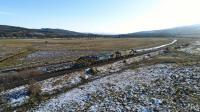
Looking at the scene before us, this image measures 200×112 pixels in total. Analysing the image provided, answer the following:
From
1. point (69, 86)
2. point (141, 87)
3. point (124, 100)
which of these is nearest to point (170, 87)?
point (141, 87)

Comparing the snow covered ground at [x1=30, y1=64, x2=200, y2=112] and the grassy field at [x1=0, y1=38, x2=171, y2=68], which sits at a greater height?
the snow covered ground at [x1=30, y1=64, x2=200, y2=112]

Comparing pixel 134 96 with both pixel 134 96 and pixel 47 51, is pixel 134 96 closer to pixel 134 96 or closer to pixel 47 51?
pixel 134 96

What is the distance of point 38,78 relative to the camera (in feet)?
110

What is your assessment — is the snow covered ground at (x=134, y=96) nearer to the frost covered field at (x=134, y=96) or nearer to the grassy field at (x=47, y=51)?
the frost covered field at (x=134, y=96)

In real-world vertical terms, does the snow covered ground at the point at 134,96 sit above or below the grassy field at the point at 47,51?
above

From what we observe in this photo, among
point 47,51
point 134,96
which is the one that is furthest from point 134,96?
point 47,51

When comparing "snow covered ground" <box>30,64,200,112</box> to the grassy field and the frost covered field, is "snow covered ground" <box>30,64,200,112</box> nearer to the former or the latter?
the frost covered field

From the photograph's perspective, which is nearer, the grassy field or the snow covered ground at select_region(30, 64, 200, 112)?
the snow covered ground at select_region(30, 64, 200, 112)

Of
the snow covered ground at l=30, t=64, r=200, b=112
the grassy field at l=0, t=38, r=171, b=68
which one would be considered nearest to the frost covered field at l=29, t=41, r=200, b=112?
the snow covered ground at l=30, t=64, r=200, b=112

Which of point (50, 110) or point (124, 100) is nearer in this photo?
point (50, 110)

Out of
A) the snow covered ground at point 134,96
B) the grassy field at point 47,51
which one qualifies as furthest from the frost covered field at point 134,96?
the grassy field at point 47,51

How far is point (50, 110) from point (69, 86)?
8.60 m

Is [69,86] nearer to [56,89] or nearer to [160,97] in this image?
[56,89]

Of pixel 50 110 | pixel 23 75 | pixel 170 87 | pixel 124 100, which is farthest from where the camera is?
pixel 23 75
